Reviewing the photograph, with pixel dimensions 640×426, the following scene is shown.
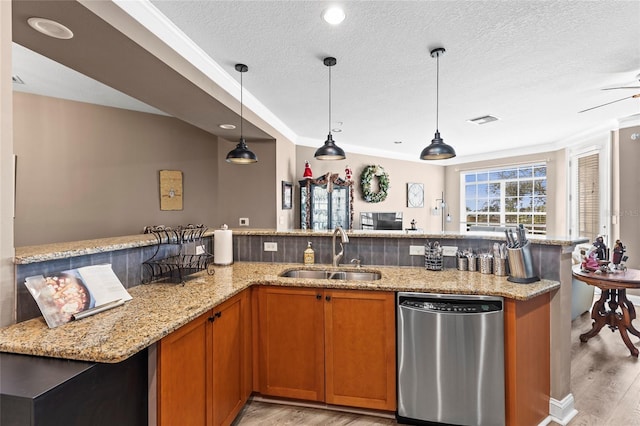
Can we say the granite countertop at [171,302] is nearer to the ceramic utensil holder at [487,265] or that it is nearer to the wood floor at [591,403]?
the ceramic utensil holder at [487,265]

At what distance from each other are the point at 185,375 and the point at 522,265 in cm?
215

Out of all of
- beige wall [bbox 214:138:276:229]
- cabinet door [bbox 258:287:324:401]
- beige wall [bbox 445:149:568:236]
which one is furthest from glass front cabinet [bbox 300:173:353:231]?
beige wall [bbox 445:149:568:236]

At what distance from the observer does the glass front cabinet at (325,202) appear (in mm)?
5055

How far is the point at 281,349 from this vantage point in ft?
7.25

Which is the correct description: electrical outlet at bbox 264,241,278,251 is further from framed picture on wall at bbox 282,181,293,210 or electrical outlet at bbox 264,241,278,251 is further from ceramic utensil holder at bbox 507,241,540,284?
ceramic utensil holder at bbox 507,241,540,284

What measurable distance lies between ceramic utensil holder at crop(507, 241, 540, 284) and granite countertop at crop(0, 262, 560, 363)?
6 centimetres

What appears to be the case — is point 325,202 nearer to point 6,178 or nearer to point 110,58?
point 110,58

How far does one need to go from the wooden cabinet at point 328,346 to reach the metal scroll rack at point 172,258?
1.88 feet

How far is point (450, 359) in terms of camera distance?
1.92 m

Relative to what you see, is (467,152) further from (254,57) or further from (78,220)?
(78,220)

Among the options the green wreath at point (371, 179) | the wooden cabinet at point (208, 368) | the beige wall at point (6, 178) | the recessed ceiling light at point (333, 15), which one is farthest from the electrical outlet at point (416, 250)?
the green wreath at point (371, 179)

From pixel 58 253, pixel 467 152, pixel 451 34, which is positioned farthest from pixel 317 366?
pixel 467 152

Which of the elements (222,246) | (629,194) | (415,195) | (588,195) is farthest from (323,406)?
(415,195)

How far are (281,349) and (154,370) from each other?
1.02 m
